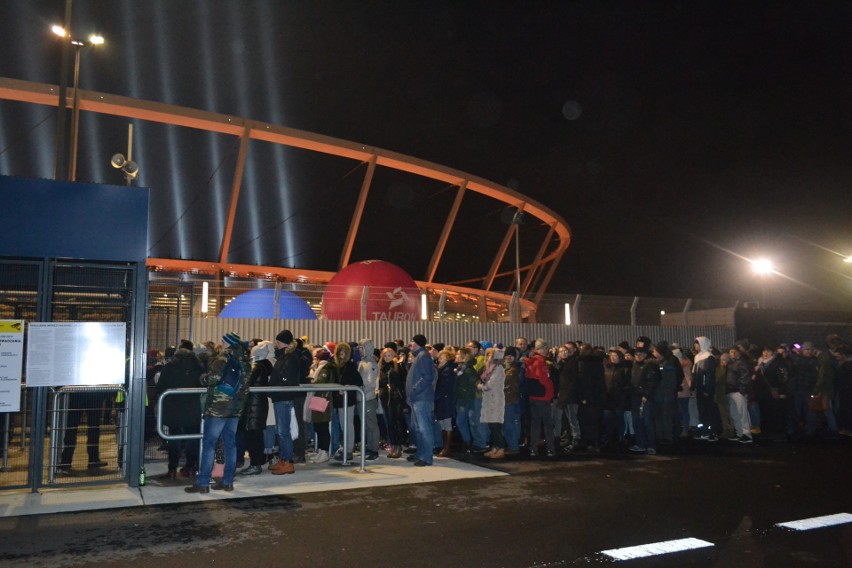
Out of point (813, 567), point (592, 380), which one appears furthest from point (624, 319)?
point (813, 567)

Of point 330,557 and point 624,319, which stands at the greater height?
point 624,319

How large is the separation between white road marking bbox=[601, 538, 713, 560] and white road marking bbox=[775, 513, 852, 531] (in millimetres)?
1067

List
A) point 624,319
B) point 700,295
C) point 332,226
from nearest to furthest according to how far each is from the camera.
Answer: point 624,319, point 332,226, point 700,295

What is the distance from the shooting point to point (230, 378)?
22.7 ft

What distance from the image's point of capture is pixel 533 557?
482 cm

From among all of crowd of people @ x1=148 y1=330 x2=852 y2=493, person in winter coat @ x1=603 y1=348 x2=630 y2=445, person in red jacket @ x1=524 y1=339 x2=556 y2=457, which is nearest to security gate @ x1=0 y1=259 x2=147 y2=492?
crowd of people @ x1=148 y1=330 x2=852 y2=493

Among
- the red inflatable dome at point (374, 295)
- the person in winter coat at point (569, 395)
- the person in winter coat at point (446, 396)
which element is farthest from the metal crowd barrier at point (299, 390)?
the red inflatable dome at point (374, 295)

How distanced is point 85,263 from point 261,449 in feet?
10.3

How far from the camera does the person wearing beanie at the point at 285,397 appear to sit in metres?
8.30

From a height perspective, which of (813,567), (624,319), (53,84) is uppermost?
(53,84)

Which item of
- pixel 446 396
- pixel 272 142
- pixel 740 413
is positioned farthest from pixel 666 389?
pixel 272 142

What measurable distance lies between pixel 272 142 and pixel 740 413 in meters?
19.3

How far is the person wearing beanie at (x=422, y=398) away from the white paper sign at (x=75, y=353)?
3713 mm

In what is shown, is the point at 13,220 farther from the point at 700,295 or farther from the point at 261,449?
the point at 700,295
